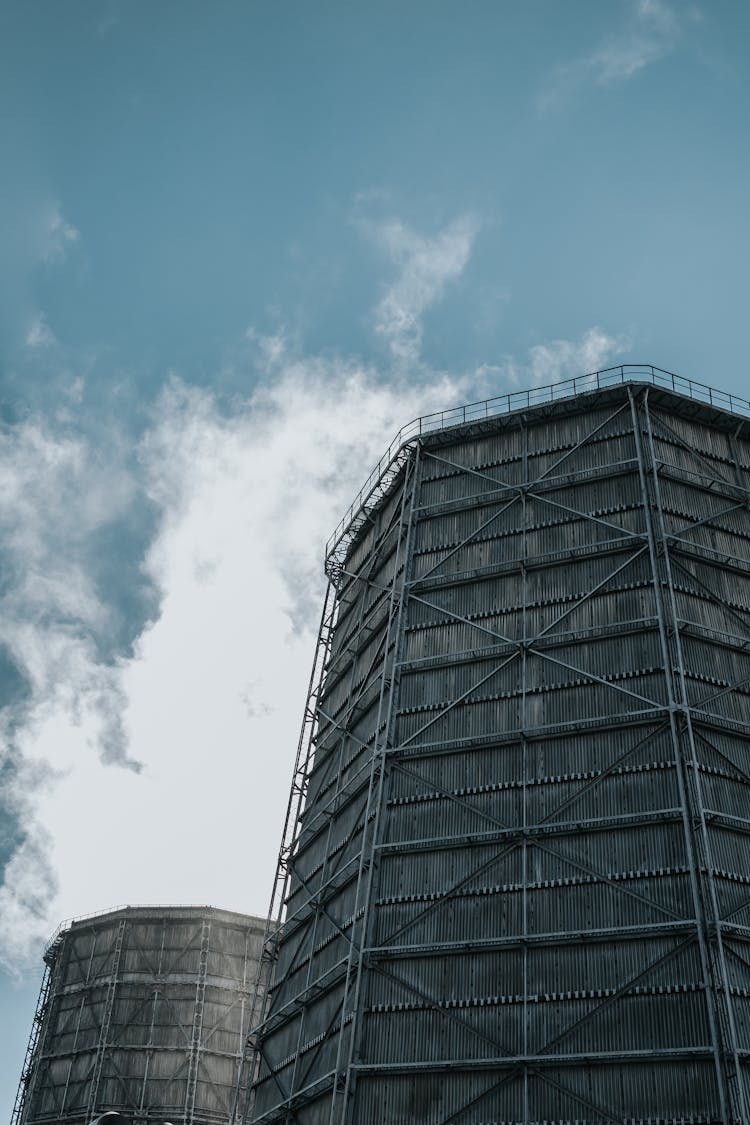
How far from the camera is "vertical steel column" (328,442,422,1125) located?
79.8 feet

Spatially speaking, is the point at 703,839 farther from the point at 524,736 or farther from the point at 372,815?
the point at 372,815

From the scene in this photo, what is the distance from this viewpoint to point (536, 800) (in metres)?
26.0

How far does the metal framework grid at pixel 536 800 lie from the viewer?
22719 millimetres

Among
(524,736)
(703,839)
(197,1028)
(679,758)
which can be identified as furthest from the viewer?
(197,1028)

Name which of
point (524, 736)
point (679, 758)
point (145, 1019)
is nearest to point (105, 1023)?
point (145, 1019)

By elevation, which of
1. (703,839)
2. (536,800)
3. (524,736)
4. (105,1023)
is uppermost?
(105,1023)

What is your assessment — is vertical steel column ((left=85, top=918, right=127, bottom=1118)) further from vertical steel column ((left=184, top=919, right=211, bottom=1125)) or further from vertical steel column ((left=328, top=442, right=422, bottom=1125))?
vertical steel column ((left=328, top=442, right=422, bottom=1125))

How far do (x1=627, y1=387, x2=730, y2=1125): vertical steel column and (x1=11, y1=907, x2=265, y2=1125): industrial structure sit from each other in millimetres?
29300

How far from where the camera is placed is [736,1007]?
72.4ft

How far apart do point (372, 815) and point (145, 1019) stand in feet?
80.4

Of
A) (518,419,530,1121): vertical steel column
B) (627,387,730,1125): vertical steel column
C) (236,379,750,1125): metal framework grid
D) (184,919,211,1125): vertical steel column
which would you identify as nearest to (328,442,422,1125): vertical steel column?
(236,379,750,1125): metal framework grid

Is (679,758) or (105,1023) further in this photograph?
(105,1023)

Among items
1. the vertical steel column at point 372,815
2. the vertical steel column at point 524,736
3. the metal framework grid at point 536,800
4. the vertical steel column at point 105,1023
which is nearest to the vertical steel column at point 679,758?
the metal framework grid at point 536,800

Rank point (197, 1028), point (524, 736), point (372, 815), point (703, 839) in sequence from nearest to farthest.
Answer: point (703, 839), point (524, 736), point (372, 815), point (197, 1028)
